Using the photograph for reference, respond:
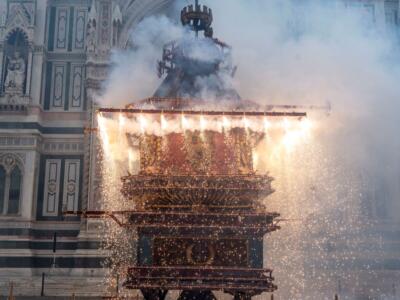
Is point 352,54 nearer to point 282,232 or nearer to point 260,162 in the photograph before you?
point 260,162

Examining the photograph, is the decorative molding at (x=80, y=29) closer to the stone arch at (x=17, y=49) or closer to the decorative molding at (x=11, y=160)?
the stone arch at (x=17, y=49)

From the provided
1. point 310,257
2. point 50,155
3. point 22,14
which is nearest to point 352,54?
point 310,257

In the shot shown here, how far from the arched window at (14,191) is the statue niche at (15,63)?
346 centimetres

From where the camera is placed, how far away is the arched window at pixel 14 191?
21.4 metres

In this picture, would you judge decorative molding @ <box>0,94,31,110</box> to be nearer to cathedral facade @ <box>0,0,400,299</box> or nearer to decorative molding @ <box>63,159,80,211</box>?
cathedral facade @ <box>0,0,400,299</box>

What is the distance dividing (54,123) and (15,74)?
2671mm

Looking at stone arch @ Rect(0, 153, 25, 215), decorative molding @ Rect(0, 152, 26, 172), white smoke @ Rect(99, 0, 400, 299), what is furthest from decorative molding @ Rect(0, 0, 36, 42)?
stone arch @ Rect(0, 153, 25, 215)

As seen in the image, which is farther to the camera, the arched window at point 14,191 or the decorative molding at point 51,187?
the decorative molding at point 51,187

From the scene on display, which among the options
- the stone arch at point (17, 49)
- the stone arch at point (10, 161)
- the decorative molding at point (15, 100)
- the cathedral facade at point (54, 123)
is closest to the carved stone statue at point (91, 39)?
the cathedral facade at point (54, 123)

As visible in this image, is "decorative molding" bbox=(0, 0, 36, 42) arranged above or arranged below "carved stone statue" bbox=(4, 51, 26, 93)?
above

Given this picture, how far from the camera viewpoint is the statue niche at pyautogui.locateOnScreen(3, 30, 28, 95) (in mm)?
22562

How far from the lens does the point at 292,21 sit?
18.6 m

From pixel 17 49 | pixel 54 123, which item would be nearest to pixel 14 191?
pixel 54 123

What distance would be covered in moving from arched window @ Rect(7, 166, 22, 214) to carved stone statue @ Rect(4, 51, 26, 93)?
11.3ft
